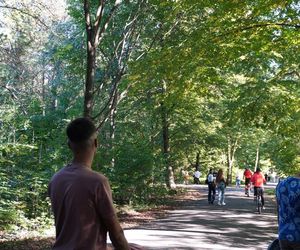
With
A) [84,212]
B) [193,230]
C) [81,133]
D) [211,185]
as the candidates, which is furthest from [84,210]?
[211,185]

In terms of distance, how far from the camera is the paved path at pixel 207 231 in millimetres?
11148

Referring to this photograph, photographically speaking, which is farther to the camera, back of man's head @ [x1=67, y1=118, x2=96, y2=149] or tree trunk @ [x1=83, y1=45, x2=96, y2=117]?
tree trunk @ [x1=83, y1=45, x2=96, y2=117]

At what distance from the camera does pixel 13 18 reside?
12320 mm

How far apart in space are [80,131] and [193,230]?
11016 millimetres

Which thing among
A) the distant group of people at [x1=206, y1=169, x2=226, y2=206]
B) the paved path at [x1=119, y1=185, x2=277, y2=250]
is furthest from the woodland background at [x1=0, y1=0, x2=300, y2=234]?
the distant group of people at [x1=206, y1=169, x2=226, y2=206]

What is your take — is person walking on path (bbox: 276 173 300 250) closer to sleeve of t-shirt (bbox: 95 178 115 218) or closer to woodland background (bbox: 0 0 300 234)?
sleeve of t-shirt (bbox: 95 178 115 218)

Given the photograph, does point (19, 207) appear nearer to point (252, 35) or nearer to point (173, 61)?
point (173, 61)

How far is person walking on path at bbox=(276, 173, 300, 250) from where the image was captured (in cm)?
445

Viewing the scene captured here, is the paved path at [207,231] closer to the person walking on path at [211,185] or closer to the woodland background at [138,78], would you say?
the woodland background at [138,78]

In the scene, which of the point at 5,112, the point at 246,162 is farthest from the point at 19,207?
the point at 246,162

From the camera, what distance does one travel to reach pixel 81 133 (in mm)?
3098

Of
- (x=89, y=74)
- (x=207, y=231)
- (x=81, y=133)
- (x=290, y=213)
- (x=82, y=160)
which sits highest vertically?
(x=89, y=74)

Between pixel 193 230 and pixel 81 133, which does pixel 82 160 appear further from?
pixel 193 230

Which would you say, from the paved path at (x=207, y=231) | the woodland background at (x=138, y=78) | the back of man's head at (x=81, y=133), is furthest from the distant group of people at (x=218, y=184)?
the back of man's head at (x=81, y=133)
